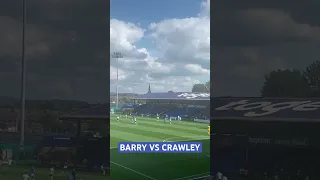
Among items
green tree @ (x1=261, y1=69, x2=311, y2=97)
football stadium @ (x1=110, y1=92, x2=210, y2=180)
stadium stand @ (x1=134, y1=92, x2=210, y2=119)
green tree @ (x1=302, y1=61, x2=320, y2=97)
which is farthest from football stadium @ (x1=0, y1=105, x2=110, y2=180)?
green tree @ (x1=302, y1=61, x2=320, y2=97)

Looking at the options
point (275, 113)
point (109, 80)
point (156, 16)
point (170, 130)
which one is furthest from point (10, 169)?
point (275, 113)

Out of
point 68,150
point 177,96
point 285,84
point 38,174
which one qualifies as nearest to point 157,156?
point 177,96

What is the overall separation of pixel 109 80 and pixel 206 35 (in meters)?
1.32

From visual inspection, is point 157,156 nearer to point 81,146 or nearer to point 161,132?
point 161,132

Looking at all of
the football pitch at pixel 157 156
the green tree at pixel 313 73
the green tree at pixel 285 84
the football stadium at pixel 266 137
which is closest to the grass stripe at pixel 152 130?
the football pitch at pixel 157 156

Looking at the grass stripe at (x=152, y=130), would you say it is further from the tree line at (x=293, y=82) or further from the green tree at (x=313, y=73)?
the green tree at (x=313, y=73)

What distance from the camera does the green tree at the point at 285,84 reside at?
4.87 metres

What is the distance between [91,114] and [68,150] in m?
0.52

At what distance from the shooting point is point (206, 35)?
198 inches

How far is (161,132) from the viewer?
4969 millimetres

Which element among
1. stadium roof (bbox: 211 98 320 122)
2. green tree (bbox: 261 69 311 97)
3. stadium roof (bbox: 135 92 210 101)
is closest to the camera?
stadium roof (bbox: 211 98 320 122)

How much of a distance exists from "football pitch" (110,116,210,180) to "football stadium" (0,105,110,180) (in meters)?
0.14

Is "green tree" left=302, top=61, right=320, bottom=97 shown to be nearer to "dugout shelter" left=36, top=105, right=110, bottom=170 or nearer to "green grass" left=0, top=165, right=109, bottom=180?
"dugout shelter" left=36, top=105, right=110, bottom=170

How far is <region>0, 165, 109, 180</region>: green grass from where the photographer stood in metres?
4.84
